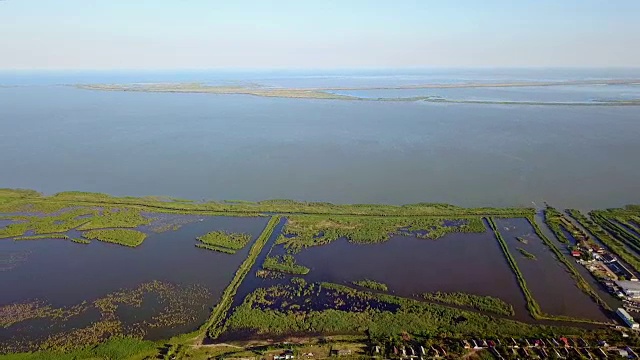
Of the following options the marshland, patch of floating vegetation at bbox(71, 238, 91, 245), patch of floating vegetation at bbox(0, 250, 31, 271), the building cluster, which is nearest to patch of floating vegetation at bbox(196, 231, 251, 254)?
the marshland

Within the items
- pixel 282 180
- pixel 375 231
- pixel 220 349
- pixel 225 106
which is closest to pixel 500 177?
pixel 375 231

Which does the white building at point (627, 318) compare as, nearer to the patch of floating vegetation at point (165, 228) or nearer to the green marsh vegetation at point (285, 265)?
the green marsh vegetation at point (285, 265)

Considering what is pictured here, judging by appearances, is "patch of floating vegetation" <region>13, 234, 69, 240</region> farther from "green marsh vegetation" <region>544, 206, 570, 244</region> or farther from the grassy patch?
"green marsh vegetation" <region>544, 206, 570, 244</region>

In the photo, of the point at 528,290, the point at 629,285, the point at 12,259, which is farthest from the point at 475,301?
the point at 12,259

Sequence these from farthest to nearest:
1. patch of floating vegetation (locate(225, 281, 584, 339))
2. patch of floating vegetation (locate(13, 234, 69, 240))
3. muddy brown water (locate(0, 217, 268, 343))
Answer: patch of floating vegetation (locate(13, 234, 69, 240))
muddy brown water (locate(0, 217, 268, 343))
patch of floating vegetation (locate(225, 281, 584, 339))

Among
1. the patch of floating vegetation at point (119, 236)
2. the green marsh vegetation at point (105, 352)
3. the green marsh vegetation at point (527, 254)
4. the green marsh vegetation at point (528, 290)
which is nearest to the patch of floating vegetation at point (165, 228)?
the patch of floating vegetation at point (119, 236)
